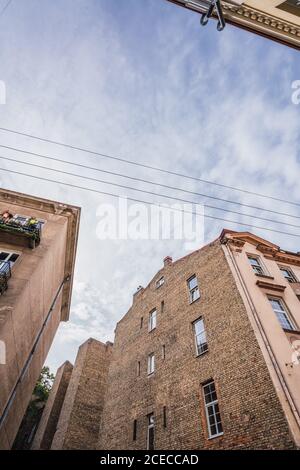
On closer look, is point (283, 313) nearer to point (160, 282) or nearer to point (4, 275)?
point (160, 282)

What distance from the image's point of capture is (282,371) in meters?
10.4

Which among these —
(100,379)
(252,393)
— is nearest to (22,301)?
(252,393)

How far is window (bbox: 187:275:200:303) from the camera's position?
16961 millimetres

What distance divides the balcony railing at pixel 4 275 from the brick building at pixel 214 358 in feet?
32.6

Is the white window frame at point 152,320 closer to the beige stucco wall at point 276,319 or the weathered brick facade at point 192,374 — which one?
the weathered brick facade at point 192,374

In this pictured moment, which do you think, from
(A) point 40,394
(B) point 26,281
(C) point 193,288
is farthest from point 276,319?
(A) point 40,394

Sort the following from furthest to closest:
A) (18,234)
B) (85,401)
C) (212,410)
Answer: (85,401)
(18,234)
(212,410)

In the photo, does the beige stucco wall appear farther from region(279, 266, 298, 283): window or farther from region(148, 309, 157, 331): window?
region(148, 309, 157, 331): window

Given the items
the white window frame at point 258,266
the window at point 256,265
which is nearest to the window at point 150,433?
the white window frame at point 258,266

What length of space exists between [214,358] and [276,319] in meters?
3.56

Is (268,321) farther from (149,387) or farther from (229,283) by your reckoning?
(149,387)

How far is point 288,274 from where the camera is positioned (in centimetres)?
1792

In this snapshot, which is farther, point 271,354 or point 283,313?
point 283,313
